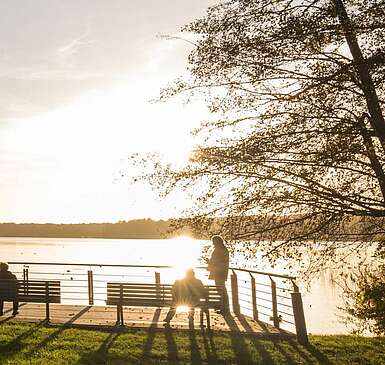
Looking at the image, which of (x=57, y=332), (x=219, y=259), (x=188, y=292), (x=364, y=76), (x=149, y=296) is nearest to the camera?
(x=364, y=76)

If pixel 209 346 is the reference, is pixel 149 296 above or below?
above

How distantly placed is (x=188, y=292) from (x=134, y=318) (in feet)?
7.81

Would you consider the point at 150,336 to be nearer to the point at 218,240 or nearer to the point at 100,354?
the point at 100,354

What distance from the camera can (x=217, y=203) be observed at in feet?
27.0

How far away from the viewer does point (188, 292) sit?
11469 mm

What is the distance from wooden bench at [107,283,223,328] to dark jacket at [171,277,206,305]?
17 cm

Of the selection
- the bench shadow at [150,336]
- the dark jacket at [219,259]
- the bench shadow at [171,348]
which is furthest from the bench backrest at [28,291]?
the dark jacket at [219,259]

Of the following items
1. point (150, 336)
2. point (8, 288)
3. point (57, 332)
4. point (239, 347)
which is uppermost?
point (8, 288)

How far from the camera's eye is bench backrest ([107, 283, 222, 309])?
11.7 m

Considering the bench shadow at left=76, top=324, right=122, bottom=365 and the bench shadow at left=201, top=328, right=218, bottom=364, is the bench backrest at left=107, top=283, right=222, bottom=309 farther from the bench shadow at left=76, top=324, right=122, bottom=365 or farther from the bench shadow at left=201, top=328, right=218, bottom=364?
the bench shadow at left=76, top=324, right=122, bottom=365

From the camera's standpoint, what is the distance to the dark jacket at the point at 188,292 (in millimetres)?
11453

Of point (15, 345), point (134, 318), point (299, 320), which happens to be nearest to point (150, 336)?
point (134, 318)

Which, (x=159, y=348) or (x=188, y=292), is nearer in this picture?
(x=159, y=348)

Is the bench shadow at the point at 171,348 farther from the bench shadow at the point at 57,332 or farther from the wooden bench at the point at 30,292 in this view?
the wooden bench at the point at 30,292
